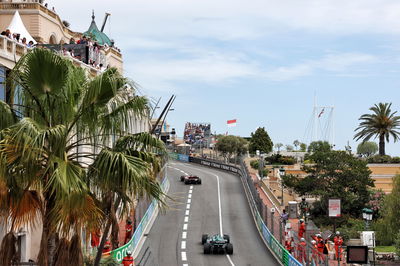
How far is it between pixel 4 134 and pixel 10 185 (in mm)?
1014

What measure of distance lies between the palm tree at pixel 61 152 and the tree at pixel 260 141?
347 feet

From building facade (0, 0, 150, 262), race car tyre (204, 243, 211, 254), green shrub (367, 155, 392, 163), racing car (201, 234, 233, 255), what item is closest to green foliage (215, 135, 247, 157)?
green shrub (367, 155, 392, 163)

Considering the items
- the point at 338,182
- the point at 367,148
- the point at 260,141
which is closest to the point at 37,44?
the point at 338,182

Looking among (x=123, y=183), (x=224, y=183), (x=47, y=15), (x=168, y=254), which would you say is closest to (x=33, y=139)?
(x=123, y=183)

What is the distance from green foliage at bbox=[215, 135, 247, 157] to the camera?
111 m

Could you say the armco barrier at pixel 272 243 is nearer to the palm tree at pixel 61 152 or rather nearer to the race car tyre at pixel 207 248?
the race car tyre at pixel 207 248

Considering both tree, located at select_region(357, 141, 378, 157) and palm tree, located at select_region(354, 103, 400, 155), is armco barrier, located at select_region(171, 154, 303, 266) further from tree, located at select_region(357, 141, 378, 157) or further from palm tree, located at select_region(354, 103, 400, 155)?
tree, located at select_region(357, 141, 378, 157)

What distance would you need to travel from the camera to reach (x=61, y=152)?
13039 millimetres

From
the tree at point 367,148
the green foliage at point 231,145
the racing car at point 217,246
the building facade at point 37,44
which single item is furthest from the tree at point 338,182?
the tree at point 367,148

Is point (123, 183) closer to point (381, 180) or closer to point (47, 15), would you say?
point (47, 15)

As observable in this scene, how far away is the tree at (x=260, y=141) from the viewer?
394 ft

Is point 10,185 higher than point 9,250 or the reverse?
higher

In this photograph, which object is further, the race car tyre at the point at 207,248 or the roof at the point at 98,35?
the roof at the point at 98,35

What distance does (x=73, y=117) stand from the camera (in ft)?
46.3
